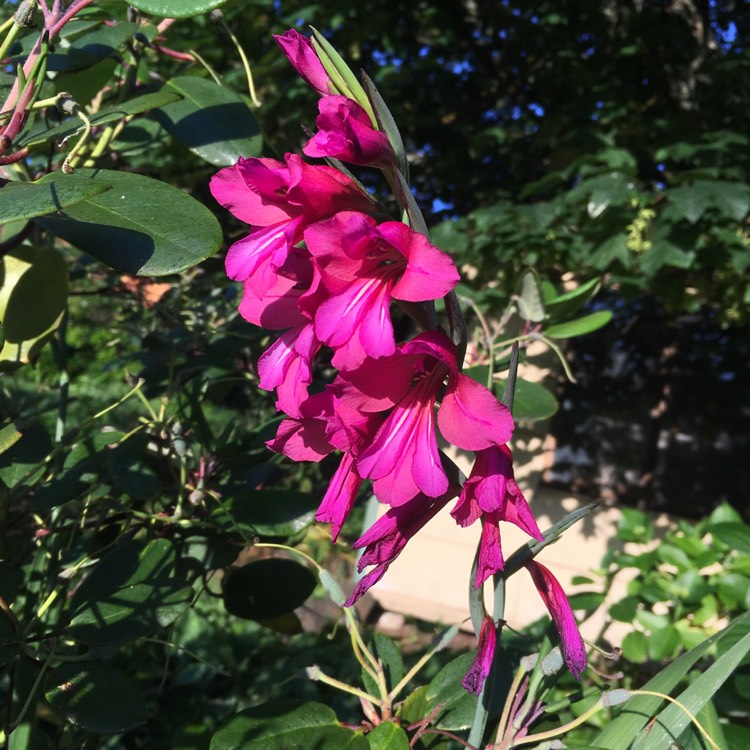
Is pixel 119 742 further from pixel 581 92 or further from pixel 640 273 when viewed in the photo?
pixel 581 92

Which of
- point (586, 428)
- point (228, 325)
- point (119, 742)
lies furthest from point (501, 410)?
point (586, 428)

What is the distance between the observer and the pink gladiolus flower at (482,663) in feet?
1.62

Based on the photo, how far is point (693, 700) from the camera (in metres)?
0.53

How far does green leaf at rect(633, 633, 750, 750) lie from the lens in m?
0.51

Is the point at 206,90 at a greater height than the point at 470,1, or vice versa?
the point at 470,1

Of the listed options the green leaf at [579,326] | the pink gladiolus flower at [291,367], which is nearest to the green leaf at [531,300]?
the green leaf at [579,326]

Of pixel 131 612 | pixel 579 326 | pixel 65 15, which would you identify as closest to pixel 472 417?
pixel 131 612

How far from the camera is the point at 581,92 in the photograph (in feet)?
10.2

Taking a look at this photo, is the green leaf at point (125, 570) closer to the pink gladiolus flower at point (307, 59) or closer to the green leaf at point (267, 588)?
the green leaf at point (267, 588)

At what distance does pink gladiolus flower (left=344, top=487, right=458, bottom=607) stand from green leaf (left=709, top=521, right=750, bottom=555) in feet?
2.03

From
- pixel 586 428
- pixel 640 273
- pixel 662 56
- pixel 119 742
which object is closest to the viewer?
pixel 119 742

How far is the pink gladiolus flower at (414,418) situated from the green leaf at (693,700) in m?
0.26

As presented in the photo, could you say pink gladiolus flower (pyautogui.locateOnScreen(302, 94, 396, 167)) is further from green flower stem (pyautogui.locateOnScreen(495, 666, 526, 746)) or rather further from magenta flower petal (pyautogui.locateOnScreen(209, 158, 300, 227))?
green flower stem (pyautogui.locateOnScreen(495, 666, 526, 746))

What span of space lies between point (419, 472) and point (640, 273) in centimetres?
236
